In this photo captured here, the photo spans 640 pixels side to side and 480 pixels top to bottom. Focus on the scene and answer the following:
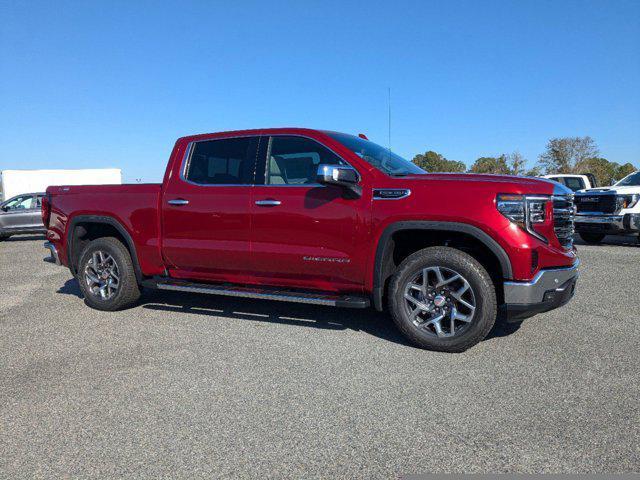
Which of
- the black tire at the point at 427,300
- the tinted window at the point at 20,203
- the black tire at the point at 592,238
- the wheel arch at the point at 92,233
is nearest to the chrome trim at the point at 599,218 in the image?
the black tire at the point at 592,238

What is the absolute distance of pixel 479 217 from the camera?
3.84m

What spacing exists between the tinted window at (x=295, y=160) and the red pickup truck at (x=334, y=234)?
0.01 meters

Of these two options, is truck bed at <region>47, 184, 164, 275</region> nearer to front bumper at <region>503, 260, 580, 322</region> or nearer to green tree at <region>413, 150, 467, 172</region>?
front bumper at <region>503, 260, 580, 322</region>

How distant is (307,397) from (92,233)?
4141 millimetres

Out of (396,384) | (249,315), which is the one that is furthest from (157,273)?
(396,384)

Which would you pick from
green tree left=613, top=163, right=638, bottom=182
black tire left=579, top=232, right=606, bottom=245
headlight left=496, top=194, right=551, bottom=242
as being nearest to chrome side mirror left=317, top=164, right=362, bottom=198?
headlight left=496, top=194, right=551, bottom=242

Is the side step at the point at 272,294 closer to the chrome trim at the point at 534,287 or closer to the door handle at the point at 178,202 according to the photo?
the door handle at the point at 178,202

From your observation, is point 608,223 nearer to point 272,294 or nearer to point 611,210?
point 611,210

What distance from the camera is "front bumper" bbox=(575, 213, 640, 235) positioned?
10.9m

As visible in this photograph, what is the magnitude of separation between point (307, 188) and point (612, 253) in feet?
27.9

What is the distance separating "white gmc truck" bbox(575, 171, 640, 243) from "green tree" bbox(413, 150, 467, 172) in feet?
184

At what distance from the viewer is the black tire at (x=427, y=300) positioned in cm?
389

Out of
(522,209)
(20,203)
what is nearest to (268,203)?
(522,209)

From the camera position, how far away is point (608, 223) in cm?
1118
